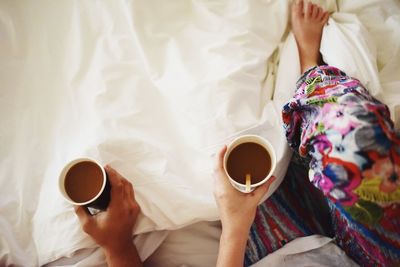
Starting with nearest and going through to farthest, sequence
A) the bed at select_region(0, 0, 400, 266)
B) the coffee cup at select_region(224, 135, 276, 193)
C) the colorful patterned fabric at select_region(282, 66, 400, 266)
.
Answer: the colorful patterned fabric at select_region(282, 66, 400, 266) < the coffee cup at select_region(224, 135, 276, 193) < the bed at select_region(0, 0, 400, 266)

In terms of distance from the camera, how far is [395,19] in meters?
0.85

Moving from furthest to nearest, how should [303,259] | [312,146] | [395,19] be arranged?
1. [395,19]
2. [303,259]
3. [312,146]

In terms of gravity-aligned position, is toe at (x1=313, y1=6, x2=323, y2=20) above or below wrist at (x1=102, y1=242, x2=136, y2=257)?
above

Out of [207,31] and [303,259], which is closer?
[303,259]

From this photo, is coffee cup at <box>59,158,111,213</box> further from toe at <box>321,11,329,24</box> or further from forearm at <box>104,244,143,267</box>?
toe at <box>321,11,329,24</box>

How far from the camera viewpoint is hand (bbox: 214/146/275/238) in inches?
24.5

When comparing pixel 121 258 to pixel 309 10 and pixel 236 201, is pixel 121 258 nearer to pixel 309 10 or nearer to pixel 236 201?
pixel 236 201

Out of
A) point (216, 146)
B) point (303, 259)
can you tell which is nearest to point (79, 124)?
point (216, 146)

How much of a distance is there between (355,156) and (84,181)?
539 millimetres

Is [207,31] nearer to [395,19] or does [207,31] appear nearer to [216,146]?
[216,146]

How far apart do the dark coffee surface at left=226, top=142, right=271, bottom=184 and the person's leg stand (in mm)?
88

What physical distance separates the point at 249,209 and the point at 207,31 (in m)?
0.54

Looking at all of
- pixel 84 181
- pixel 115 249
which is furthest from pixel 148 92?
pixel 115 249

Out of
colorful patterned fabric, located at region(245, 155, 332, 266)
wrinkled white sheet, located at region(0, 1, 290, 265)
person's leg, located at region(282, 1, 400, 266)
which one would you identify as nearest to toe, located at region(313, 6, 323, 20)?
wrinkled white sheet, located at region(0, 1, 290, 265)
